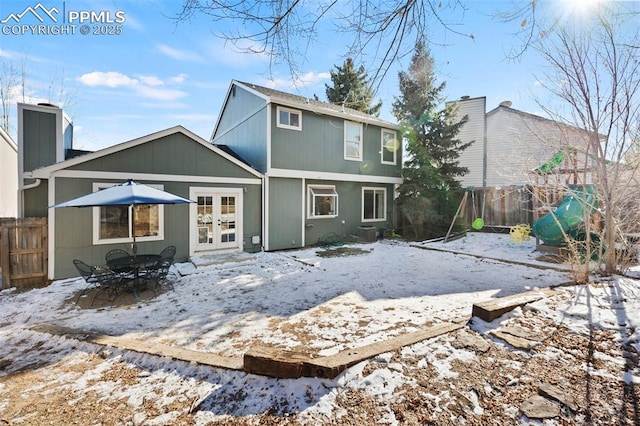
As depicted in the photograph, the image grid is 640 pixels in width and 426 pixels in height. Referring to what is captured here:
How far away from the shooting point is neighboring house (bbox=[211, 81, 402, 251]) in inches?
388

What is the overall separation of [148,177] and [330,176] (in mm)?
Result: 6058

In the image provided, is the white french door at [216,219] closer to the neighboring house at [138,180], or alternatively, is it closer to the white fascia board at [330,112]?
the neighboring house at [138,180]

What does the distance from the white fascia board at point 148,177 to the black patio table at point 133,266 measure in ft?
8.37

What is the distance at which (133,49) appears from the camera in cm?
668

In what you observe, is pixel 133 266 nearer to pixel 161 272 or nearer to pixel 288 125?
pixel 161 272

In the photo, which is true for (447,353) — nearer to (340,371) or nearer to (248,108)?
(340,371)

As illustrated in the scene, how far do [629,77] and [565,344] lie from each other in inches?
208

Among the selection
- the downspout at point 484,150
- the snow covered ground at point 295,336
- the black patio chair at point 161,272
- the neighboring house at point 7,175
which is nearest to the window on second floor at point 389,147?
the downspout at point 484,150

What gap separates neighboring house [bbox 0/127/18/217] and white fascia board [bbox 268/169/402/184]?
9.84 m

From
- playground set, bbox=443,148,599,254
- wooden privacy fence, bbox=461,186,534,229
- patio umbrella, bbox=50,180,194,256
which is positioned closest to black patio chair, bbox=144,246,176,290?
patio umbrella, bbox=50,180,194,256

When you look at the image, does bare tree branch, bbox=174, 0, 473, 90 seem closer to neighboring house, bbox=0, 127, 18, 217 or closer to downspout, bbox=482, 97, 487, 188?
neighboring house, bbox=0, 127, 18, 217

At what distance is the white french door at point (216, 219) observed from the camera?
855 centimetres

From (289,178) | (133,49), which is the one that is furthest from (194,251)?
(133,49)

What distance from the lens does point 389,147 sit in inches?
515
